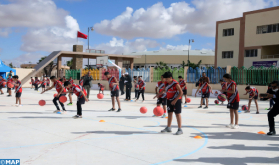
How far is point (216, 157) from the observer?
16.6 ft

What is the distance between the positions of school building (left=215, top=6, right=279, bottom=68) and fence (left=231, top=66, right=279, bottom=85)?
15.0 m

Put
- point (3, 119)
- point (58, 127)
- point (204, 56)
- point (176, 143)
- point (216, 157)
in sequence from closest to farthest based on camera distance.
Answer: point (216, 157) → point (176, 143) → point (58, 127) → point (3, 119) → point (204, 56)

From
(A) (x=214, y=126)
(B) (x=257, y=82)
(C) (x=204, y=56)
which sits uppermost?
(C) (x=204, y=56)

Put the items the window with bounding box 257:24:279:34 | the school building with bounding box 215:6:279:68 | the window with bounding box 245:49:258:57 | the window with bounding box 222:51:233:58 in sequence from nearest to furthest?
the window with bounding box 257:24:279:34
the school building with bounding box 215:6:279:68
the window with bounding box 245:49:258:57
the window with bounding box 222:51:233:58

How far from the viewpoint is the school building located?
34.6 metres

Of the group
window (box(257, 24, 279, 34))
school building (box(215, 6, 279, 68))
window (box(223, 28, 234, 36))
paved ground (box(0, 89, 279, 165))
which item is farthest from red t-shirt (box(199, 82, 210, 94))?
window (box(223, 28, 234, 36))

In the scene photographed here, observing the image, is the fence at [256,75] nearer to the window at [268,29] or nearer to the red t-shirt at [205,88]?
the red t-shirt at [205,88]

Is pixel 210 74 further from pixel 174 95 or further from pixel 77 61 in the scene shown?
pixel 77 61

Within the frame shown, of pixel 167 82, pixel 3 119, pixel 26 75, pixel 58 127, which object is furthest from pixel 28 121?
pixel 26 75

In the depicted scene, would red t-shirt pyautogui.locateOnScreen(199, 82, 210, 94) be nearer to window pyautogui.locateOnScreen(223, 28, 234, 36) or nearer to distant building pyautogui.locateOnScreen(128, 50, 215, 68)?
window pyautogui.locateOnScreen(223, 28, 234, 36)

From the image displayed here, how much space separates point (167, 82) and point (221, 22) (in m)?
37.3

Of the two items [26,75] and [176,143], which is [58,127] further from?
[26,75]

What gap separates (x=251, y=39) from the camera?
36.5 m

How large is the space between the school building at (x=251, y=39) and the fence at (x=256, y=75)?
15.0 m
